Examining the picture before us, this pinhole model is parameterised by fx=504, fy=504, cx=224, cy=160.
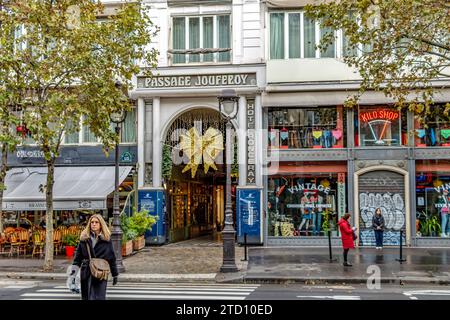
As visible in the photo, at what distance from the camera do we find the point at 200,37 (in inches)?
891

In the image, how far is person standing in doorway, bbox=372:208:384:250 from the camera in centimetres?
2000

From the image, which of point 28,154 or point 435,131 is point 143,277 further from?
point 435,131

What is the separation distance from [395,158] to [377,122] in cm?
171

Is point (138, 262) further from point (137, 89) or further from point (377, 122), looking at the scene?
point (377, 122)

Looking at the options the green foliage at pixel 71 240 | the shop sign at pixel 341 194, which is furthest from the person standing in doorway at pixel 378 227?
the green foliage at pixel 71 240

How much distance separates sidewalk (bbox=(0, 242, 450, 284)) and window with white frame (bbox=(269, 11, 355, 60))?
27.5 ft

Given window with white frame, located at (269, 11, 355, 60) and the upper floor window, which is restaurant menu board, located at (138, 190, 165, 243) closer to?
the upper floor window

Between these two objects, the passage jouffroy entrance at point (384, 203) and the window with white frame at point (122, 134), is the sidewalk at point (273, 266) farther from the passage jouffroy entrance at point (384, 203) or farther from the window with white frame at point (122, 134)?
the window with white frame at point (122, 134)

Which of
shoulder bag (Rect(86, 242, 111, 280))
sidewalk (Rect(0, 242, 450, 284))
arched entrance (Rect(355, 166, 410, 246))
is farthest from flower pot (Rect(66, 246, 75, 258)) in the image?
shoulder bag (Rect(86, 242, 111, 280))

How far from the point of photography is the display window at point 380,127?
70.0 feet

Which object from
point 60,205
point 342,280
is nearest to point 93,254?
point 342,280

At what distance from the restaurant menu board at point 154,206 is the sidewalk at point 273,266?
0.81 meters

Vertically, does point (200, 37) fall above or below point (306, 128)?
above

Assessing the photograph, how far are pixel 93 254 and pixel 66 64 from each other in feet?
33.9
